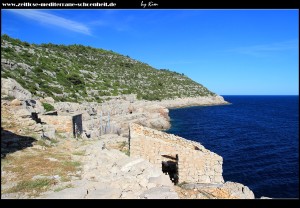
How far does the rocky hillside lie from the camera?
4509 cm

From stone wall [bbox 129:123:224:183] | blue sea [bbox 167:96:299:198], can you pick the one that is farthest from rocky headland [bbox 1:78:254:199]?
blue sea [bbox 167:96:299:198]

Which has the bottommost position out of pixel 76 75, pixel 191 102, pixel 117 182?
pixel 191 102

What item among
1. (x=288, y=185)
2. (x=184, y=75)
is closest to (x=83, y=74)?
(x=288, y=185)

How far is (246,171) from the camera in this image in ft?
104

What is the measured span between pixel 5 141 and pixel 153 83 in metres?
102

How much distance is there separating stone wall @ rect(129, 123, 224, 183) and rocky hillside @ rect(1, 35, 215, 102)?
1804cm

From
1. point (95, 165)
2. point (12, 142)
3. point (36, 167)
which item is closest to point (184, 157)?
point (95, 165)

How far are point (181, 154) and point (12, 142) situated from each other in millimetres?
8674

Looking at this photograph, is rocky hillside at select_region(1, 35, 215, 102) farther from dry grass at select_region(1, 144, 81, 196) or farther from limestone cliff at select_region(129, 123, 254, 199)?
limestone cliff at select_region(129, 123, 254, 199)

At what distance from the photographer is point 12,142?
13.9 metres

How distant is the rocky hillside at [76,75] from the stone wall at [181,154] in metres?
18.0

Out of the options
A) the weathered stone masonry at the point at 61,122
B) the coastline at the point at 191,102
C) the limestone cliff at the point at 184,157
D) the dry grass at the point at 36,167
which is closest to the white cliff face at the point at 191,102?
the coastline at the point at 191,102

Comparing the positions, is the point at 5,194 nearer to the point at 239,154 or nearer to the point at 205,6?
the point at 205,6

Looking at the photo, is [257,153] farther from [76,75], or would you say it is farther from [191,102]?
[191,102]
